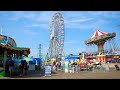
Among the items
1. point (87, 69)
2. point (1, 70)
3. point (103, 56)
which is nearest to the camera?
point (1, 70)

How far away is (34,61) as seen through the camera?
3862 cm
